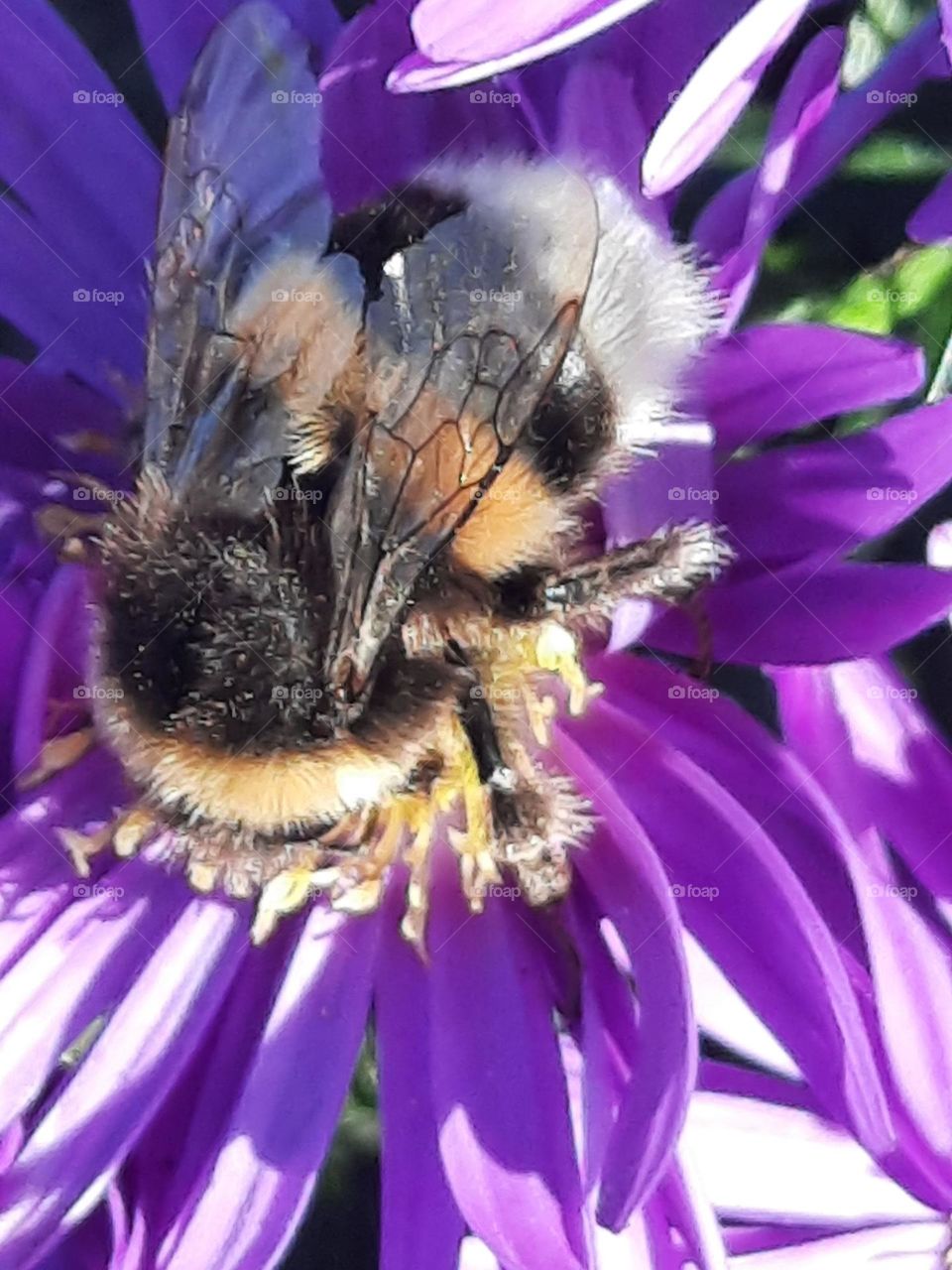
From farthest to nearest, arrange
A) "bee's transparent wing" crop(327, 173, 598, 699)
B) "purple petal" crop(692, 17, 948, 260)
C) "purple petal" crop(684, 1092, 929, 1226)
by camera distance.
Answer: "purple petal" crop(684, 1092, 929, 1226)
"purple petal" crop(692, 17, 948, 260)
"bee's transparent wing" crop(327, 173, 598, 699)

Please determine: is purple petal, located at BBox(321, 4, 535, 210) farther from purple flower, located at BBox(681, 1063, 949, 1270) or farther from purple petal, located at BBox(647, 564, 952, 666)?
purple flower, located at BBox(681, 1063, 949, 1270)

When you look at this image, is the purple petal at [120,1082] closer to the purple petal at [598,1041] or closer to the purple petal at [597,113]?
the purple petal at [598,1041]

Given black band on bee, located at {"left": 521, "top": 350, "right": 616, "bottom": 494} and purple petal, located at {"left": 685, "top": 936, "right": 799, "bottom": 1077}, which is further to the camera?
purple petal, located at {"left": 685, "top": 936, "right": 799, "bottom": 1077}

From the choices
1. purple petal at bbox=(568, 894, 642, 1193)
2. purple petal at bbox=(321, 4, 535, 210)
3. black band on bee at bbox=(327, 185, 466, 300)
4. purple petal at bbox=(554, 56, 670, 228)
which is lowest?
purple petal at bbox=(568, 894, 642, 1193)

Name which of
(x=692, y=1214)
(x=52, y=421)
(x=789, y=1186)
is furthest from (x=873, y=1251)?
(x=52, y=421)

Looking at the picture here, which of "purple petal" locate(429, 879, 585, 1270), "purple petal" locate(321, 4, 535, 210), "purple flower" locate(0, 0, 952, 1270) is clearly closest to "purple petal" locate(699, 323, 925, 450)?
"purple flower" locate(0, 0, 952, 1270)

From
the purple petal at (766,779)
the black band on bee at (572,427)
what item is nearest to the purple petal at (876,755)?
the purple petal at (766,779)

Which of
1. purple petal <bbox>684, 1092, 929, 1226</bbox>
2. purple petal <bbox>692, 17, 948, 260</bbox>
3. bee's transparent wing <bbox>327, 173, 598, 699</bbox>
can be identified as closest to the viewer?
bee's transparent wing <bbox>327, 173, 598, 699</bbox>

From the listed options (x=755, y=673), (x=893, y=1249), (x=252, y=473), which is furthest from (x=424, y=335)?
(x=893, y=1249)
